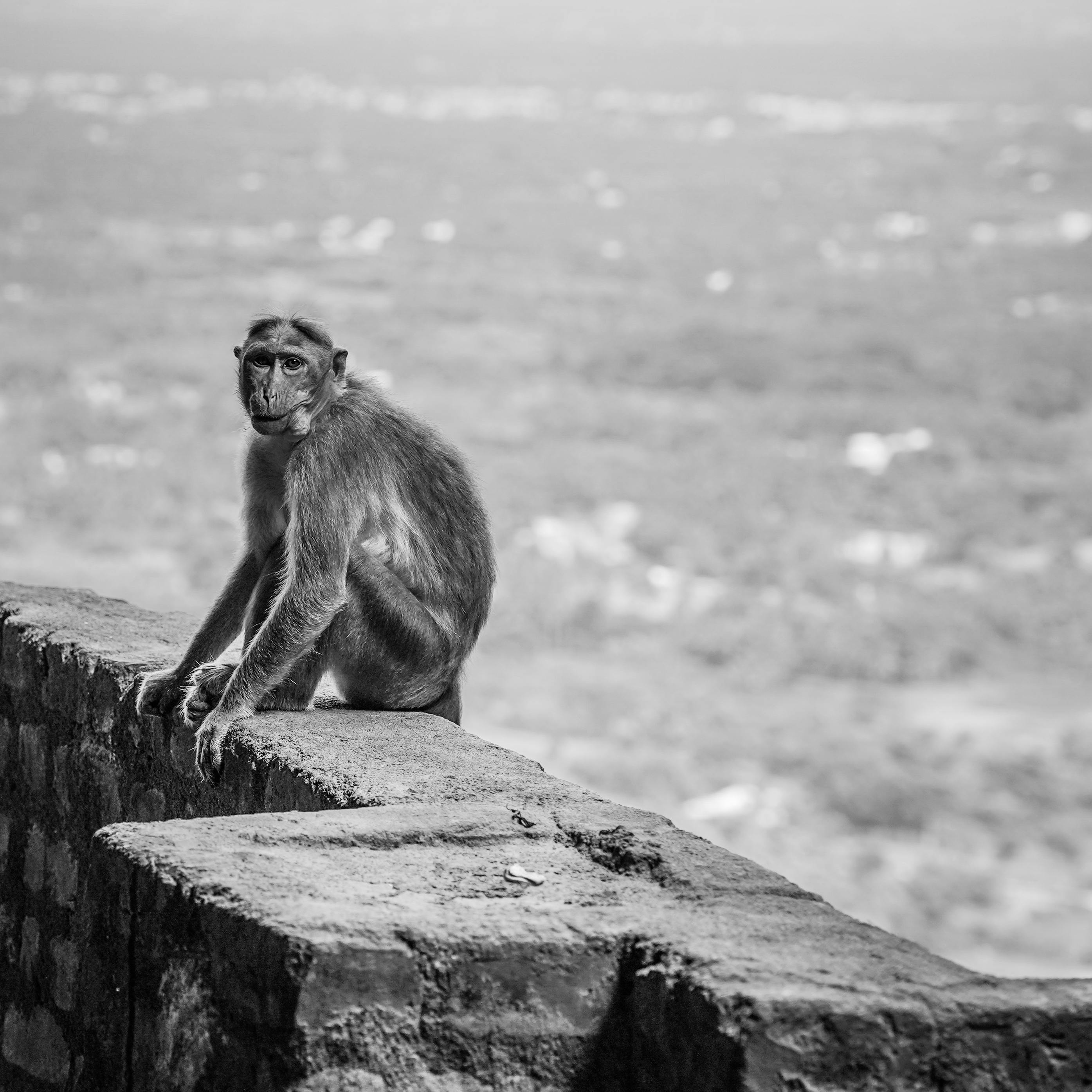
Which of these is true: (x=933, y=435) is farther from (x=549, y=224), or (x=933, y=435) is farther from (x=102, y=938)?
(x=102, y=938)

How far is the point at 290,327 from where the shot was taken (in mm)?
4469

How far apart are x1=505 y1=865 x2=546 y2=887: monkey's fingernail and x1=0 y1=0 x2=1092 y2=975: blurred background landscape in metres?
2.53

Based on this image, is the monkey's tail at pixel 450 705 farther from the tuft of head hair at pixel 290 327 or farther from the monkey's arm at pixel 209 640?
the tuft of head hair at pixel 290 327

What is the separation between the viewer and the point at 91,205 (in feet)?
78.0

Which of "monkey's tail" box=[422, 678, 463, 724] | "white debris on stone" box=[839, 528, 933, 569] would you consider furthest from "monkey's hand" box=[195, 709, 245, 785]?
"white debris on stone" box=[839, 528, 933, 569]

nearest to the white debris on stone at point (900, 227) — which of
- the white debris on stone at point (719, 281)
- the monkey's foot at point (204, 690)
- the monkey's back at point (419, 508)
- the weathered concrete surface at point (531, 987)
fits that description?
the white debris on stone at point (719, 281)

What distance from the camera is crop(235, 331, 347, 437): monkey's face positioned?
438cm

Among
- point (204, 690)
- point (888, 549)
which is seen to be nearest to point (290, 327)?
point (204, 690)

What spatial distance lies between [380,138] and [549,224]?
4.46 metres

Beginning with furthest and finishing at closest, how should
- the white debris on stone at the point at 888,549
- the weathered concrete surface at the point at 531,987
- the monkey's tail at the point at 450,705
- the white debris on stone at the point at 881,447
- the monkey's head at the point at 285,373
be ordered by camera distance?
the white debris on stone at the point at 881,447, the white debris on stone at the point at 888,549, the monkey's tail at the point at 450,705, the monkey's head at the point at 285,373, the weathered concrete surface at the point at 531,987

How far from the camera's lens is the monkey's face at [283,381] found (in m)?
4.38

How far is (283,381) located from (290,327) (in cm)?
16

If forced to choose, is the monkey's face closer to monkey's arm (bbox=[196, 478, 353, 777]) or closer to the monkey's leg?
monkey's arm (bbox=[196, 478, 353, 777])

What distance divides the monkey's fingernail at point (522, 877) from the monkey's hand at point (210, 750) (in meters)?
1.17
